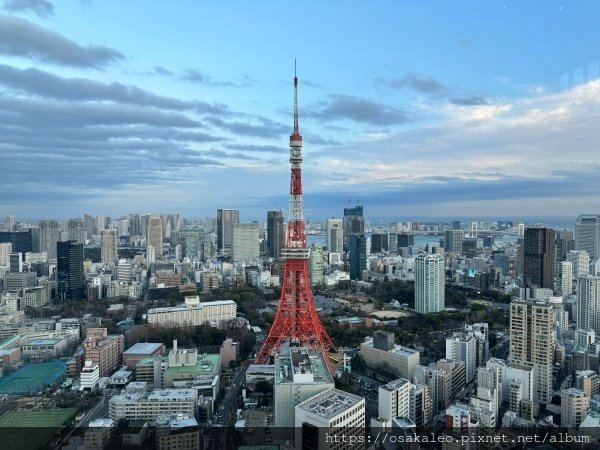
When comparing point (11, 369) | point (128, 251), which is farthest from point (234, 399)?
point (128, 251)

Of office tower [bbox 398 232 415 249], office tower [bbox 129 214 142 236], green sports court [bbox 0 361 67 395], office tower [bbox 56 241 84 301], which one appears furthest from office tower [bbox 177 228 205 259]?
green sports court [bbox 0 361 67 395]

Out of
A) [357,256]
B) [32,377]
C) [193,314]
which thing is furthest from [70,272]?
[357,256]

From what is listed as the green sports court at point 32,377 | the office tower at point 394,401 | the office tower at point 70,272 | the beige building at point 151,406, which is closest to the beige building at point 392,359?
the office tower at point 394,401

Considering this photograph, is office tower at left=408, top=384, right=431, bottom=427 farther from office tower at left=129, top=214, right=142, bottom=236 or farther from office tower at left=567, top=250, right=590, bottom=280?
office tower at left=129, top=214, right=142, bottom=236

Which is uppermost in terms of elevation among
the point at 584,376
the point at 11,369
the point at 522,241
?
the point at 522,241

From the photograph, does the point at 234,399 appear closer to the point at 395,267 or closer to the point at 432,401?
the point at 432,401

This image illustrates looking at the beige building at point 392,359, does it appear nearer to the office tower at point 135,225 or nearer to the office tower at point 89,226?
the office tower at point 89,226

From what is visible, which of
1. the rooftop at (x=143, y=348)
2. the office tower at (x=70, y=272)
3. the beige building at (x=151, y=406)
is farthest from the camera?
the office tower at (x=70, y=272)
